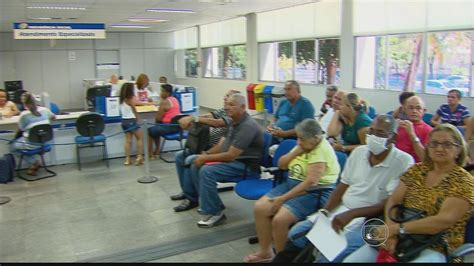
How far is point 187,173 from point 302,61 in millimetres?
5944

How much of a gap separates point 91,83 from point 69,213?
937 centimetres

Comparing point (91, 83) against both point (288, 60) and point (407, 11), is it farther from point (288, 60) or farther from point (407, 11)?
point (407, 11)

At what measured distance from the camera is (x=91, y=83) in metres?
13.2

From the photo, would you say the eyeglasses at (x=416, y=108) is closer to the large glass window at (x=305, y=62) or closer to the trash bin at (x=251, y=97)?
the trash bin at (x=251, y=97)

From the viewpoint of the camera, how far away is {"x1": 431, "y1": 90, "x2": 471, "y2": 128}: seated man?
5.68 metres

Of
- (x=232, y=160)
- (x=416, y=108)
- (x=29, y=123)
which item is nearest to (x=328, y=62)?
(x=416, y=108)

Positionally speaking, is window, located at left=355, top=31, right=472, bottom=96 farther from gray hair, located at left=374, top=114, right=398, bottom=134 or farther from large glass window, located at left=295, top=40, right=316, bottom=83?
gray hair, located at left=374, top=114, right=398, bottom=134

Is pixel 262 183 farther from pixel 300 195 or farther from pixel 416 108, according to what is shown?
pixel 416 108

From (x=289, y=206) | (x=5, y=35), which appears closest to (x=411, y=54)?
(x=289, y=206)

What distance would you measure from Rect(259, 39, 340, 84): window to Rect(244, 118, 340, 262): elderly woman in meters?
5.79

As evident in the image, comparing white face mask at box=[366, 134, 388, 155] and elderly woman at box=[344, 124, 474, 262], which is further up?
white face mask at box=[366, 134, 388, 155]

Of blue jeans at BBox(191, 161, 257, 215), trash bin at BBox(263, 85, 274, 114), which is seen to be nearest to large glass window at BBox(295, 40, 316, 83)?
trash bin at BBox(263, 85, 274, 114)

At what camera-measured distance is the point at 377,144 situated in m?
2.68

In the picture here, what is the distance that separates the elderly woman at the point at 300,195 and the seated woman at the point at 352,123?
89 cm
